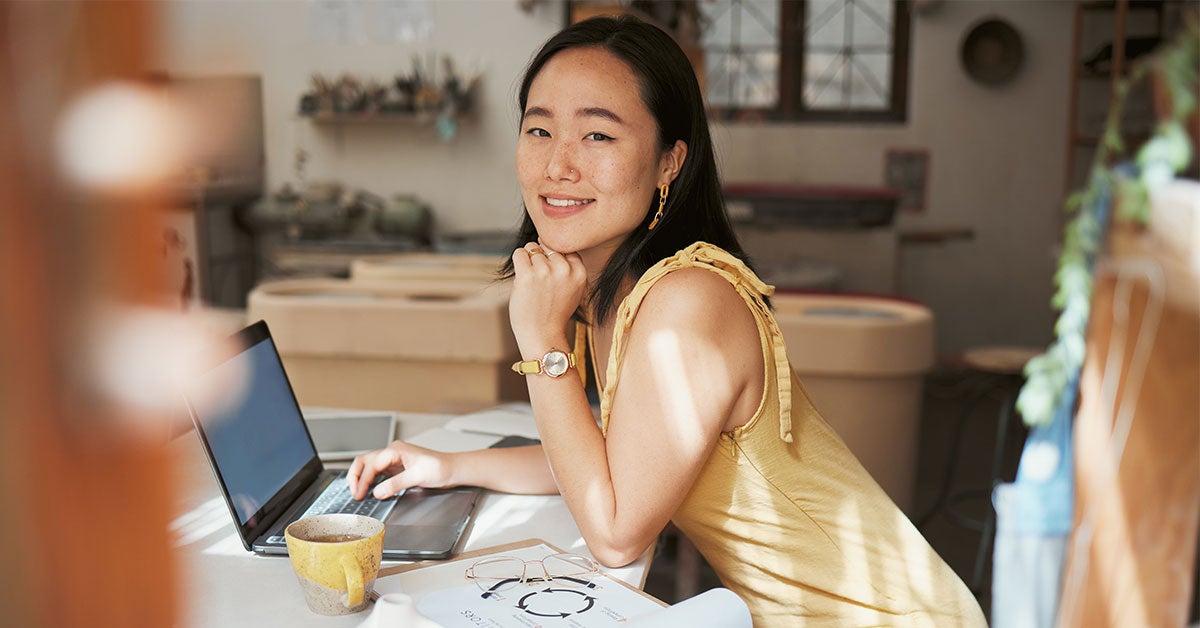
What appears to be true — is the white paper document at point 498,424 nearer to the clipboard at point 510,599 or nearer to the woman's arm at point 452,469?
the woman's arm at point 452,469

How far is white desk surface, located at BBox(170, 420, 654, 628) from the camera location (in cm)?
99

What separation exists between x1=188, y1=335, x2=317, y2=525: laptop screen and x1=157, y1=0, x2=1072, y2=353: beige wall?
355 centimetres

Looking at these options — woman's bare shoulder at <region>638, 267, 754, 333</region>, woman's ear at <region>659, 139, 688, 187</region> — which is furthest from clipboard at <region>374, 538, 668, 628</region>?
woman's ear at <region>659, 139, 688, 187</region>

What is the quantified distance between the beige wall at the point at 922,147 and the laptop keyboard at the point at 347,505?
3.62 m

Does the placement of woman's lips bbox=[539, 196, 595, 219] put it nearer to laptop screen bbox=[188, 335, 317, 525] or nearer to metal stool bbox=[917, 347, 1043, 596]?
laptop screen bbox=[188, 335, 317, 525]

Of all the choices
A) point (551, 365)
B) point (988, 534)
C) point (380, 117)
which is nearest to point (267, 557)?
point (551, 365)

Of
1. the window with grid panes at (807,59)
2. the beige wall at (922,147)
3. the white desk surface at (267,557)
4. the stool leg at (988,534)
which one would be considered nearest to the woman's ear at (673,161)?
the white desk surface at (267,557)

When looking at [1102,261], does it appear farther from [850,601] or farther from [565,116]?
[565,116]

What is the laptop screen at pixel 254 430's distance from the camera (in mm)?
1146

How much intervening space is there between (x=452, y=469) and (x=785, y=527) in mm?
455

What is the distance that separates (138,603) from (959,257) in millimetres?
5486

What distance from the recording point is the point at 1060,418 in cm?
92

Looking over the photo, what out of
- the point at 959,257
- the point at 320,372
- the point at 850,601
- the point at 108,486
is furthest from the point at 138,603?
the point at 959,257

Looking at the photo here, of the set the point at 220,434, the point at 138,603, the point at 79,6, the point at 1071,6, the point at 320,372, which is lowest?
the point at 320,372
